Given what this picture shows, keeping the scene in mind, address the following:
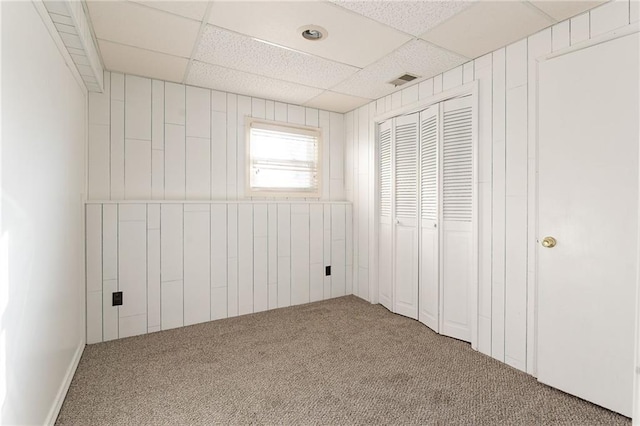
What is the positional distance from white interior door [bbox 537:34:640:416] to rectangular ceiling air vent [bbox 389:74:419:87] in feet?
3.58

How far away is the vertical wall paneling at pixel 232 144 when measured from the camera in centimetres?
357

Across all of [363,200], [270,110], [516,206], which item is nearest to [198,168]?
[270,110]

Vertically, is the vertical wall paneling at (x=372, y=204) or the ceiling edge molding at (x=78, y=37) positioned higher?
the ceiling edge molding at (x=78, y=37)

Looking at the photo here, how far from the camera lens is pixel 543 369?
2234 millimetres

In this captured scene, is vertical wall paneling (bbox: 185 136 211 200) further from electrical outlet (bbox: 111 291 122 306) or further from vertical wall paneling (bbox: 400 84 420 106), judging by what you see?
vertical wall paneling (bbox: 400 84 420 106)

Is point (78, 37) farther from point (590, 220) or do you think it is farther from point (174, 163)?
point (590, 220)

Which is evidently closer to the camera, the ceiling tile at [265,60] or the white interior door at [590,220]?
the white interior door at [590,220]

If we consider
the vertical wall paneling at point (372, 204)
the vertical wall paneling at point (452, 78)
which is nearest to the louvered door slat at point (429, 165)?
the vertical wall paneling at point (452, 78)

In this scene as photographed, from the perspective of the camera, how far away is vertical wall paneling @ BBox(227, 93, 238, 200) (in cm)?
357

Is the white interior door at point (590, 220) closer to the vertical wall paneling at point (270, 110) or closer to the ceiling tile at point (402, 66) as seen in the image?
the ceiling tile at point (402, 66)

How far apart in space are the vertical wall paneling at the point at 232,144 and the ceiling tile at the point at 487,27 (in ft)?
6.74

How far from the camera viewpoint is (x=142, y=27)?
2248 millimetres

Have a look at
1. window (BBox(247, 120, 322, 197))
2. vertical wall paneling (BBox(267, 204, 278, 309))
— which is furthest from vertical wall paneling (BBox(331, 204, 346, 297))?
vertical wall paneling (BBox(267, 204, 278, 309))

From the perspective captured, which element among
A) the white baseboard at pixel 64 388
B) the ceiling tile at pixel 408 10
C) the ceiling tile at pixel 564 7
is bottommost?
the white baseboard at pixel 64 388
